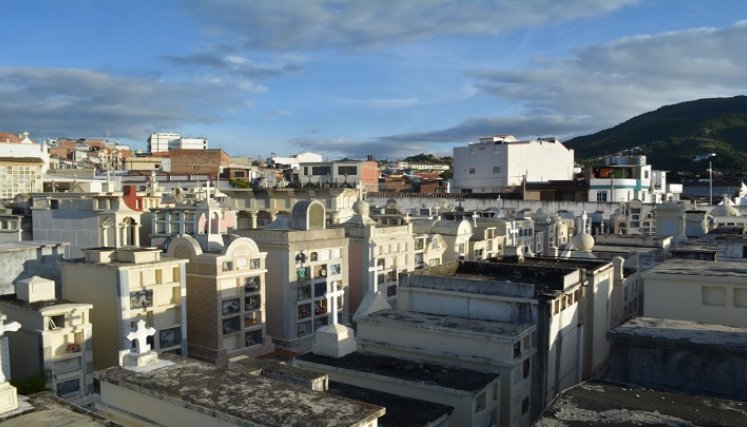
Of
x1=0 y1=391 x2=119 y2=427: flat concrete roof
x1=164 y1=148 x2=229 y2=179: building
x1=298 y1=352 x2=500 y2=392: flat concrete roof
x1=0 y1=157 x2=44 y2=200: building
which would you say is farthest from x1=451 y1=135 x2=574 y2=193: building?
x1=0 y1=391 x2=119 y2=427: flat concrete roof

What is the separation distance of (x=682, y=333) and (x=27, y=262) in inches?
1001

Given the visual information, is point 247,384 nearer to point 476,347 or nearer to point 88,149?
point 476,347

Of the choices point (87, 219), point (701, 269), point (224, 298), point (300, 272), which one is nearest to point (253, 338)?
point (224, 298)

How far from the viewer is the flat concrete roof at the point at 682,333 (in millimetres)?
17953

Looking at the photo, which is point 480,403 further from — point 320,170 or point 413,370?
point 320,170

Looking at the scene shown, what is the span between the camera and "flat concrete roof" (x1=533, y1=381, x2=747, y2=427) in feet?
41.8

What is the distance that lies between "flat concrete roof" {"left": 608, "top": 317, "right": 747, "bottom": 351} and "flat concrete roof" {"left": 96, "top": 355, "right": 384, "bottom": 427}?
10645 mm

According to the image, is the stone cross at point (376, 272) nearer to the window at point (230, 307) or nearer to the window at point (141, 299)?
the window at point (230, 307)

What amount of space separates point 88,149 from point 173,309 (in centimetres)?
9018

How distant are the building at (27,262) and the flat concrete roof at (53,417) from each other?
48.0 ft

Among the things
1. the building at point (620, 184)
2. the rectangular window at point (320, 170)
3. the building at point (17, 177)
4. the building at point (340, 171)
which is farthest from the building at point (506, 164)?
the building at point (17, 177)

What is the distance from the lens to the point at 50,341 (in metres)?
19.4

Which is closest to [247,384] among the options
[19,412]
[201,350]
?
[19,412]

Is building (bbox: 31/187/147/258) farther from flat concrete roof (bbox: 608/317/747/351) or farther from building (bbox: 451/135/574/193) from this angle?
building (bbox: 451/135/574/193)
